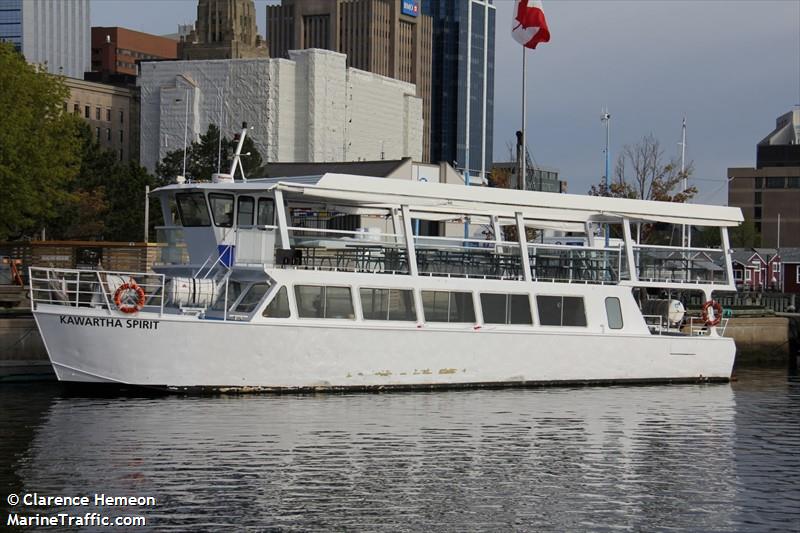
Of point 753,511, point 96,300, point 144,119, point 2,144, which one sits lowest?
point 753,511

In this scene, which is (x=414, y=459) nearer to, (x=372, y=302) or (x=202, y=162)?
(x=372, y=302)

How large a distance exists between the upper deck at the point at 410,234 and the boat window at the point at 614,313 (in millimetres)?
871

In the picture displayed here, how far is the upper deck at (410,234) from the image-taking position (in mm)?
34500

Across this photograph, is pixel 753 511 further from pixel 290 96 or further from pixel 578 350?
pixel 290 96

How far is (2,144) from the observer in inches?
2327

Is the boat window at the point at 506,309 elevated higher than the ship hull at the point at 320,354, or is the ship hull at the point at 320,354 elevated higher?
the boat window at the point at 506,309

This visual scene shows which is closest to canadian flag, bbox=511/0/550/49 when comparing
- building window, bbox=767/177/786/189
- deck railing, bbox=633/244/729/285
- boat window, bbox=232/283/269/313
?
deck railing, bbox=633/244/729/285

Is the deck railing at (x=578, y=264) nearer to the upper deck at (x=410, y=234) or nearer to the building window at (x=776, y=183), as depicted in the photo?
the upper deck at (x=410, y=234)

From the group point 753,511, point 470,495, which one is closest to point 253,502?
point 470,495

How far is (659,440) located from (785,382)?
55.0 ft

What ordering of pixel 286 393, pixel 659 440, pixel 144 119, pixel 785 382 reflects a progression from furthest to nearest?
pixel 144 119, pixel 785 382, pixel 286 393, pixel 659 440

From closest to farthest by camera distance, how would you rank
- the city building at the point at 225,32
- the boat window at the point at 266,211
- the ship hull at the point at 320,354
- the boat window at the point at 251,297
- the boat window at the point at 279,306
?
the ship hull at the point at 320,354 < the boat window at the point at 279,306 < the boat window at the point at 251,297 < the boat window at the point at 266,211 < the city building at the point at 225,32

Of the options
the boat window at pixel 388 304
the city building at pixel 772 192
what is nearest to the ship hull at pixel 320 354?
the boat window at pixel 388 304

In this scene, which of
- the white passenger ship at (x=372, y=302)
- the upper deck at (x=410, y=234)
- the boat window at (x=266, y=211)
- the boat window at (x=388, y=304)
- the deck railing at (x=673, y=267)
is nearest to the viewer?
the white passenger ship at (x=372, y=302)
